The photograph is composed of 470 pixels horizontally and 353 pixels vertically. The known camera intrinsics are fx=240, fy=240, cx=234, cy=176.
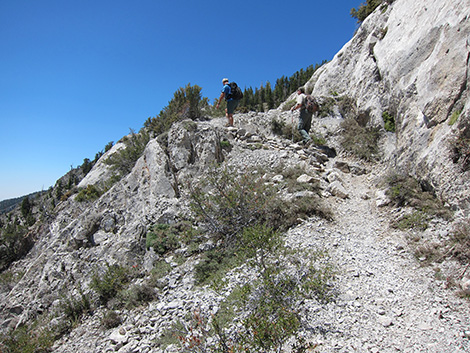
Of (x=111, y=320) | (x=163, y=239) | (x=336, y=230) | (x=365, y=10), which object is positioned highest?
(x=365, y=10)

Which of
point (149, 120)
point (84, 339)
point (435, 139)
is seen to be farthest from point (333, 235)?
point (149, 120)

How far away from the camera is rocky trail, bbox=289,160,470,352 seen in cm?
352

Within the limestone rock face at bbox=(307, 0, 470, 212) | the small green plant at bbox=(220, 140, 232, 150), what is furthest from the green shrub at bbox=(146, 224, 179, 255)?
the limestone rock face at bbox=(307, 0, 470, 212)

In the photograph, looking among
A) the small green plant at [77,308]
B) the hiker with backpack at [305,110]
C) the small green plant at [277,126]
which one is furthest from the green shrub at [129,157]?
the hiker with backpack at [305,110]

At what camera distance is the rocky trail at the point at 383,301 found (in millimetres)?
3518

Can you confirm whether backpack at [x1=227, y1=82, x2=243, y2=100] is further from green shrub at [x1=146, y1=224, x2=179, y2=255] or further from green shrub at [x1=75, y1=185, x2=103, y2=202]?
green shrub at [x1=75, y1=185, x2=103, y2=202]

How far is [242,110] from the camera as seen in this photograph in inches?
777

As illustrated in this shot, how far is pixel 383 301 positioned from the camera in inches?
172

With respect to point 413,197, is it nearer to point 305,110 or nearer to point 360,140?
point 360,140

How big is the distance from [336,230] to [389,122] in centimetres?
700

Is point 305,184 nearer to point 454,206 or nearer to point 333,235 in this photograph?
point 333,235

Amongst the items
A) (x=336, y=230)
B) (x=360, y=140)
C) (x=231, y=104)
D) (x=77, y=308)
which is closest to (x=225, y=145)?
(x=231, y=104)

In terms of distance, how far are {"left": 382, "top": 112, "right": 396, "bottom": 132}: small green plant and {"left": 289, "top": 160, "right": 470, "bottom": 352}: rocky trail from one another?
5.78 meters

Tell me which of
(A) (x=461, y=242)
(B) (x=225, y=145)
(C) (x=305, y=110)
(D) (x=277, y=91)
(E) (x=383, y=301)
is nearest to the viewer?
(E) (x=383, y=301)
